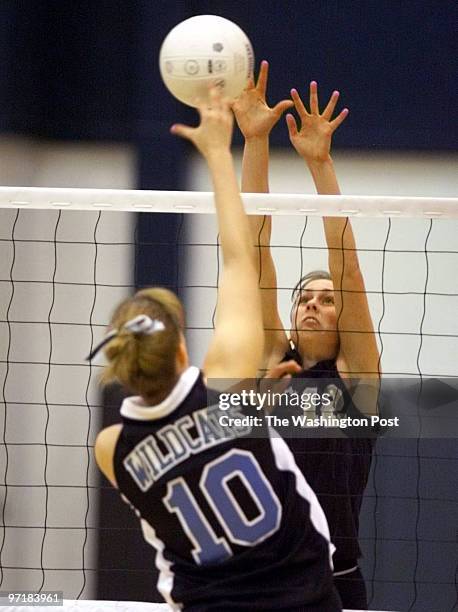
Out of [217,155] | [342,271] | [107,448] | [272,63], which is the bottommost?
[107,448]

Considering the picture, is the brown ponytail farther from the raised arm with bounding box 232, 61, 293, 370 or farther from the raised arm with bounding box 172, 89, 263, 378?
the raised arm with bounding box 232, 61, 293, 370

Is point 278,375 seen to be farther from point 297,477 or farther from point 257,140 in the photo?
point 297,477

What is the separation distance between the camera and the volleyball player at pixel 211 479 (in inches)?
85.0

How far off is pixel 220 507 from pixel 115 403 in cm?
328

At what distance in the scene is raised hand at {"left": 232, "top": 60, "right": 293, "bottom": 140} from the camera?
3.51 metres

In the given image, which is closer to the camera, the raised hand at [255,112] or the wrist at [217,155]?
the wrist at [217,155]

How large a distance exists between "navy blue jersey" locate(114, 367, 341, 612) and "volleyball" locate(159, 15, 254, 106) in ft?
3.55

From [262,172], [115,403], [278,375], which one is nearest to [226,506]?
[278,375]

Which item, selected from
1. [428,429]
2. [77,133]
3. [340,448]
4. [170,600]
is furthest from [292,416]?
[77,133]

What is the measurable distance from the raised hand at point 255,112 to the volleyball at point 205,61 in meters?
0.41

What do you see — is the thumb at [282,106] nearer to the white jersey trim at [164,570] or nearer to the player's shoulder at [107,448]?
the player's shoulder at [107,448]

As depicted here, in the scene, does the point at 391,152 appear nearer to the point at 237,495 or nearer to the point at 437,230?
the point at 437,230

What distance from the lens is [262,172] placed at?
142 inches

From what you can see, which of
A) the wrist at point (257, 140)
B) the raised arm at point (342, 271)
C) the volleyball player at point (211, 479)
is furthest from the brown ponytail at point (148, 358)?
the wrist at point (257, 140)
